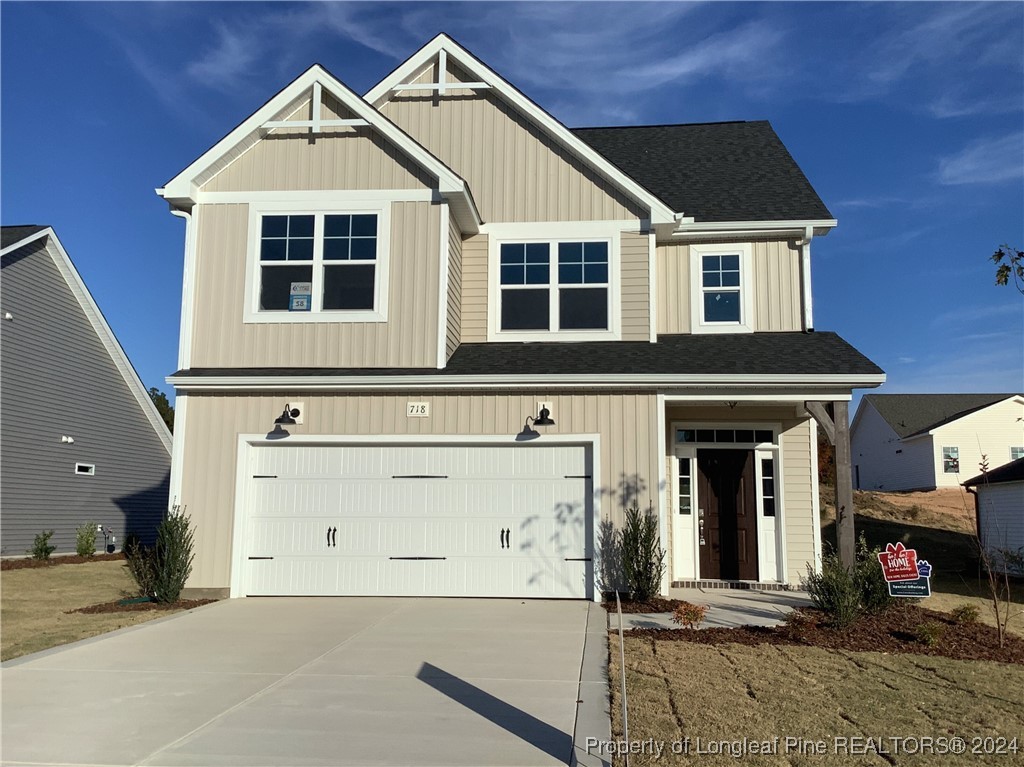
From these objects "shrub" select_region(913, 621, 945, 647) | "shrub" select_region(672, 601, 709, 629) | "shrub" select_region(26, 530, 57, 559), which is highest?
"shrub" select_region(26, 530, 57, 559)

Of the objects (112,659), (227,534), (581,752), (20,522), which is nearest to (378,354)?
(227,534)

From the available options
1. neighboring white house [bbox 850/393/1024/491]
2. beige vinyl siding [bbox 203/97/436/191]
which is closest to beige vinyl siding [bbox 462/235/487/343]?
beige vinyl siding [bbox 203/97/436/191]

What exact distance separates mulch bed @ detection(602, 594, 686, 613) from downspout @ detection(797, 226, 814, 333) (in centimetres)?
510

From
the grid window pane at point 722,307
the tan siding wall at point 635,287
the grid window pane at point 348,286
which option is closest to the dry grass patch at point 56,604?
the grid window pane at point 348,286

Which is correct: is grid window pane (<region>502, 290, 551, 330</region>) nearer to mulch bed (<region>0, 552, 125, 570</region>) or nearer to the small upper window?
mulch bed (<region>0, 552, 125, 570</region>)

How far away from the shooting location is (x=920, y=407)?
1594 inches

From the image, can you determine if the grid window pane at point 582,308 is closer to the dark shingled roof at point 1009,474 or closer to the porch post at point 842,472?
the porch post at point 842,472

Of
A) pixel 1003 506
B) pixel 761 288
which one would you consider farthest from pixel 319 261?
pixel 1003 506

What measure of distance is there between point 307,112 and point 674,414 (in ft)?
24.3

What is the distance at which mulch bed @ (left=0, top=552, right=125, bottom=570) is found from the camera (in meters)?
16.9

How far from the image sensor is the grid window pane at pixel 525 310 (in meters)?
13.0

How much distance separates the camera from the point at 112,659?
7699 mm

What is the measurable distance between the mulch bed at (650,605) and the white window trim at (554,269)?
401 centimetres

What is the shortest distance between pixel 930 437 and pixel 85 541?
33.1 metres
